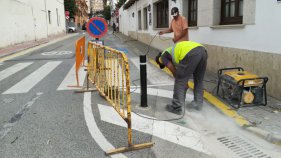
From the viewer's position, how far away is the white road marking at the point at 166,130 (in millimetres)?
3893

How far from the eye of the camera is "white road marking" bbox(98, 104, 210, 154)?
3.89m

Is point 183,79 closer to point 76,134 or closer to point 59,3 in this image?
point 76,134

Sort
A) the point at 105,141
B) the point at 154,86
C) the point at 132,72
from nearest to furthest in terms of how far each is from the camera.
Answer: the point at 105,141
the point at 154,86
the point at 132,72

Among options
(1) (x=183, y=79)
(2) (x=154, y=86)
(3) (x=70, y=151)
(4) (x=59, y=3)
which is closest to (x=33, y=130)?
(3) (x=70, y=151)

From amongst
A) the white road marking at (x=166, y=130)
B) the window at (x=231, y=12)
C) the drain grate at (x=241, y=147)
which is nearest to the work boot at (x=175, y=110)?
the white road marking at (x=166, y=130)

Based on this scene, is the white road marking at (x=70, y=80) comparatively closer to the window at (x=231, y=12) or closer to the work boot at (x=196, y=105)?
the work boot at (x=196, y=105)

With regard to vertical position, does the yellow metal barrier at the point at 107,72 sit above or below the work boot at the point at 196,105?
above

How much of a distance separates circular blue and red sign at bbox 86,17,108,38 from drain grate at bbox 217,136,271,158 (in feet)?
17.3

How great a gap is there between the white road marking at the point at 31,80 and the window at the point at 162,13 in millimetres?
6891

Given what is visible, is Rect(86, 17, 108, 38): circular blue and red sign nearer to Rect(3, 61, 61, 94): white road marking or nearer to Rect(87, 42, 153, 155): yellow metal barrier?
Rect(87, 42, 153, 155): yellow metal barrier

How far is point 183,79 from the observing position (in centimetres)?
493

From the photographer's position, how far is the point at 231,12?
25.0 feet

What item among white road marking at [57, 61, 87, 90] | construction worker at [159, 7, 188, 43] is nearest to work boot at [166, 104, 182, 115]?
construction worker at [159, 7, 188, 43]

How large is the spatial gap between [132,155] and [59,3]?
41400 millimetres
